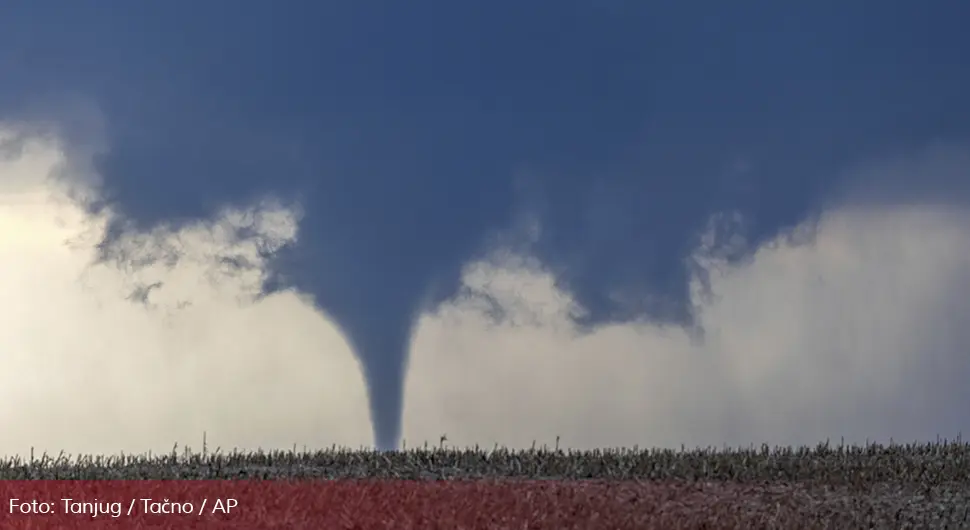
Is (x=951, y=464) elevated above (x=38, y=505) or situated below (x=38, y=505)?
above

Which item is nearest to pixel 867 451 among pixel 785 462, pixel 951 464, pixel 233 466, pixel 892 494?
pixel 951 464

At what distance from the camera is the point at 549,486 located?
1672 cm

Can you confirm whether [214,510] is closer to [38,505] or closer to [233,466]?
[38,505]

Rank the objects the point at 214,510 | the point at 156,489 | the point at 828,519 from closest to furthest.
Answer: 1. the point at 214,510
2. the point at 156,489
3. the point at 828,519

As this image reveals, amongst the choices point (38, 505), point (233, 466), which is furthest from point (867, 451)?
point (38, 505)

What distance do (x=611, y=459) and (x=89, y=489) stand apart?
11.0 metres

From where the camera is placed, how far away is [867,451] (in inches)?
1012

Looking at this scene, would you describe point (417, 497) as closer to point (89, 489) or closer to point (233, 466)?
point (89, 489)

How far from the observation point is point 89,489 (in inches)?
583

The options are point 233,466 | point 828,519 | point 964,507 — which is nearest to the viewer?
point 828,519

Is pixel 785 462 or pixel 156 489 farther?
pixel 785 462

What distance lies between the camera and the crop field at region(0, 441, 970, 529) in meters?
12.9

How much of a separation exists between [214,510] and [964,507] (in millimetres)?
12079

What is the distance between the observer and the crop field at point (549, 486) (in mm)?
12891
